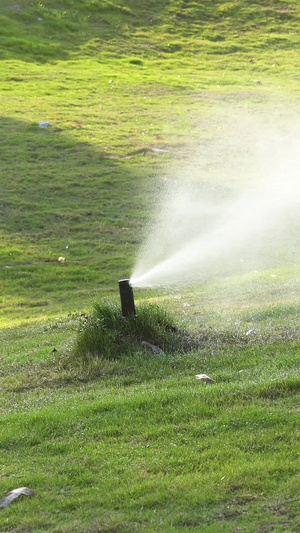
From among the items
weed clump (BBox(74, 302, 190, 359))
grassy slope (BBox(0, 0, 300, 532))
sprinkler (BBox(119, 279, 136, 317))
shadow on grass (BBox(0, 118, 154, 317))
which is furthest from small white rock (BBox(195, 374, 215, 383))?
shadow on grass (BBox(0, 118, 154, 317))

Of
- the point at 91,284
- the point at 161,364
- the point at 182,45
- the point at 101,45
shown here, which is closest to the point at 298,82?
the point at 182,45

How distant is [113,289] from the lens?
20.0m

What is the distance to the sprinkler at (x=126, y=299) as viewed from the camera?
1060cm

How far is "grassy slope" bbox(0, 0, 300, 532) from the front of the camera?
20.8ft

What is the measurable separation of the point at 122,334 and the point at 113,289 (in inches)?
367

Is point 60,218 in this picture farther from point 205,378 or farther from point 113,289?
point 205,378

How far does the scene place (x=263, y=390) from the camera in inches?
322

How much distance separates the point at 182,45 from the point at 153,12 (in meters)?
5.71

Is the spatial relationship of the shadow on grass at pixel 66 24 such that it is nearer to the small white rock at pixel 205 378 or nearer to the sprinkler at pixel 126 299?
the sprinkler at pixel 126 299

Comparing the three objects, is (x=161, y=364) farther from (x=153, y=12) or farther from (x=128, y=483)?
(x=153, y=12)

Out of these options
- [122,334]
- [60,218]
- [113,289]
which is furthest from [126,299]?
[60,218]

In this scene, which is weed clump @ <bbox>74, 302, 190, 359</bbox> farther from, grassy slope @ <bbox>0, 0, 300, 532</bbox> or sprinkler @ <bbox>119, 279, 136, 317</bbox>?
grassy slope @ <bbox>0, 0, 300, 532</bbox>

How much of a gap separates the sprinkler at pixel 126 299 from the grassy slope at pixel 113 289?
0.87 m

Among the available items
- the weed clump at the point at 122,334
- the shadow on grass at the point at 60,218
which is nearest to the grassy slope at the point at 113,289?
the shadow on grass at the point at 60,218
